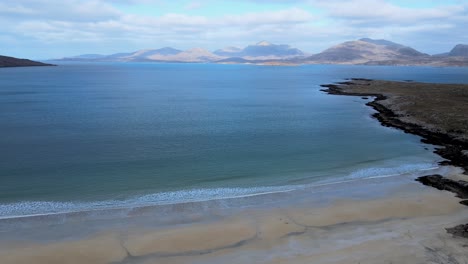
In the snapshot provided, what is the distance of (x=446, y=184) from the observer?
1756 centimetres

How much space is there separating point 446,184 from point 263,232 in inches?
394

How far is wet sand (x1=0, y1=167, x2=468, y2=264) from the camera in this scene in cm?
1137

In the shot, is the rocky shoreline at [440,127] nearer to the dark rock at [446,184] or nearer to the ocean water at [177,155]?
the dark rock at [446,184]

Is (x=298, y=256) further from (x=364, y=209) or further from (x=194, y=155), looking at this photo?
(x=194, y=155)

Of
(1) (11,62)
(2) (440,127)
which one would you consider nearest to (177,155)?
(2) (440,127)

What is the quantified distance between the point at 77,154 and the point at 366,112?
1238 inches

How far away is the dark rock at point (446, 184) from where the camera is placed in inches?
655

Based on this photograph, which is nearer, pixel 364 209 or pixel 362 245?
pixel 362 245

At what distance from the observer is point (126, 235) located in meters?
12.9

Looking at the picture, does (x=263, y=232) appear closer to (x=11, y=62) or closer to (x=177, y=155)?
(x=177, y=155)

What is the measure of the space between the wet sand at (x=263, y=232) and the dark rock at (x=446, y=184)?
62 centimetres

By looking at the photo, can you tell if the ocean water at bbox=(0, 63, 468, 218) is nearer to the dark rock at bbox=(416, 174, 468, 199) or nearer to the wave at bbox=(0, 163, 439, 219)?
the wave at bbox=(0, 163, 439, 219)

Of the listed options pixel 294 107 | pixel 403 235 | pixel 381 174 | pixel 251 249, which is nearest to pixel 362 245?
pixel 403 235

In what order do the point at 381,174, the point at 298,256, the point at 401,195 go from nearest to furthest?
the point at 298,256, the point at 401,195, the point at 381,174
